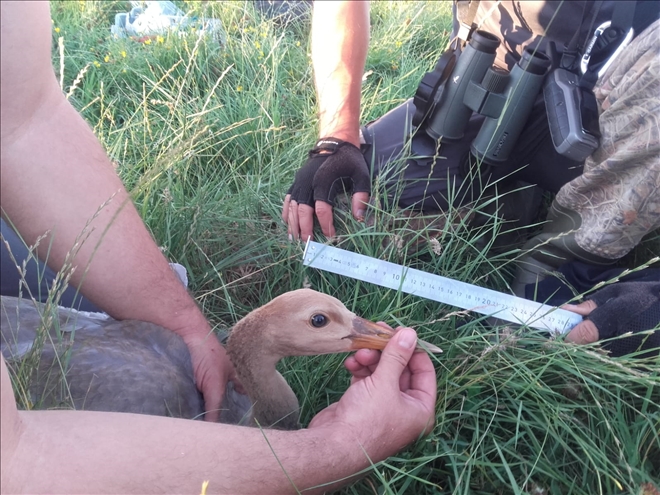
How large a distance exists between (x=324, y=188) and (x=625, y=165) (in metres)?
1.42

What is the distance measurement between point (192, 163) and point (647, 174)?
2.49m

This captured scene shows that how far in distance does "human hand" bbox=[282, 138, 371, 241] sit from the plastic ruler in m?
0.32

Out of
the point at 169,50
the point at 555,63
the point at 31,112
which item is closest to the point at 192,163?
the point at 169,50

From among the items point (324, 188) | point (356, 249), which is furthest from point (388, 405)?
point (324, 188)

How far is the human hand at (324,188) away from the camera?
2734 millimetres

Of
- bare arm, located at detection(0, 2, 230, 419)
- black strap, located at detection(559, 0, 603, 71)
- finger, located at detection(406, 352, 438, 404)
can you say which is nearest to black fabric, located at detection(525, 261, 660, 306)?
finger, located at detection(406, 352, 438, 404)

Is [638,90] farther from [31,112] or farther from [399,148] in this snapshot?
[31,112]

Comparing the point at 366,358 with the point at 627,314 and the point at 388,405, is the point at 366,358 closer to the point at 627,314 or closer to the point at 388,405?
Result: the point at 388,405

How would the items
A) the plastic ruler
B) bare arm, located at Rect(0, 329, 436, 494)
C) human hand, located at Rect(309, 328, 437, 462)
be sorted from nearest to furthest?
bare arm, located at Rect(0, 329, 436, 494)
human hand, located at Rect(309, 328, 437, 462)
the plastic ruler

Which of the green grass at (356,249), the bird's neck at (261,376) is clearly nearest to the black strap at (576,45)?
the green grass at (356,249)

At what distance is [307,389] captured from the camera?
218 centimetres

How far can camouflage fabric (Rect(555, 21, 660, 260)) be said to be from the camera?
2338 millimetres

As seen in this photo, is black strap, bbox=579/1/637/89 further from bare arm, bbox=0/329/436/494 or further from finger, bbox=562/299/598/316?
bare arm, bbox=0/329/436/494

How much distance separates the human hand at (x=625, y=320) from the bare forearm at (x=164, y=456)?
46.1 inches
